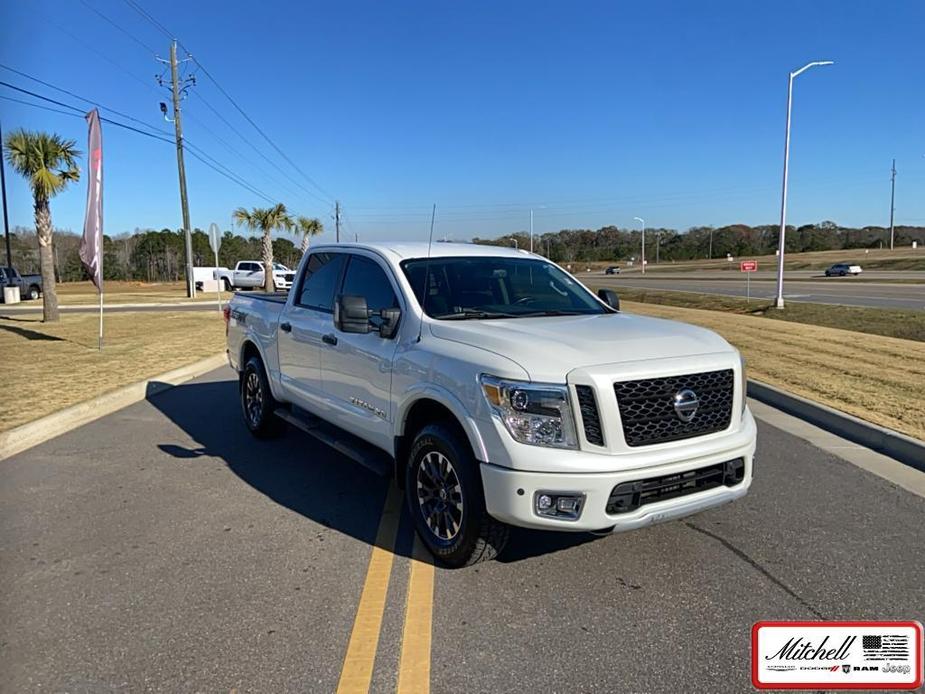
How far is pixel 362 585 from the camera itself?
3600 mm

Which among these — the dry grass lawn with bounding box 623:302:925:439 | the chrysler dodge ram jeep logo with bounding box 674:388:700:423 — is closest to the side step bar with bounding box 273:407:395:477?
the chrysler dodge ram jeep logo with bounding box 674:388:700:423

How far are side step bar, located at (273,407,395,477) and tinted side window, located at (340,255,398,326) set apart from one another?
37.4 inches

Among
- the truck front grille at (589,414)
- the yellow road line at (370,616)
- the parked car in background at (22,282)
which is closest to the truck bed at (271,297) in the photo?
the yellow road line at (370,616)

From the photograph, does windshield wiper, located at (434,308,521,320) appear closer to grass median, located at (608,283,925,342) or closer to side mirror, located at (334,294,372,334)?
side mirror, located at (334,294,372,334)

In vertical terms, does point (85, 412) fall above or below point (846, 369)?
below

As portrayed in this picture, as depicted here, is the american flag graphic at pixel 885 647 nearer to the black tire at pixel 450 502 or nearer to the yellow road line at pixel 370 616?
the black tire at pixel 450 502

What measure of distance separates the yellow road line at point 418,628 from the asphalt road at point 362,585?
4 cm

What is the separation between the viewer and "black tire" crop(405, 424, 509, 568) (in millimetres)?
3547

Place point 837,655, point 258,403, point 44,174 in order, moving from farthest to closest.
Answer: point 44,174, point 258,403, point 837,655

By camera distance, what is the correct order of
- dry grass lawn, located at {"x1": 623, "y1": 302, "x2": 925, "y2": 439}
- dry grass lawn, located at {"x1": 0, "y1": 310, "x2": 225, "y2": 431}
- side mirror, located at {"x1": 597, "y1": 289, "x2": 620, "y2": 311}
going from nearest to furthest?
side mirror, located at {"x1": 597, "y1": 289, "x2": 620, "y2": 311}
dry grass lawn, located at {"x1": 623, "y1": 302, "x2": 925, "y2": 439}
dry grass lawn, located at {"x1": 0, "y1": 310, "x2": 225, "y2": 431}

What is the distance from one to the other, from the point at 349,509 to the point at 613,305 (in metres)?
2.58

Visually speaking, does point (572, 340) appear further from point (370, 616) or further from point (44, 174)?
point (44, 174)

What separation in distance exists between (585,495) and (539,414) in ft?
1.50

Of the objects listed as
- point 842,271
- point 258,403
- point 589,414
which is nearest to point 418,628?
point 589,414
